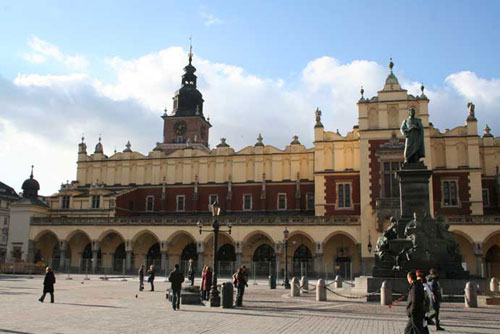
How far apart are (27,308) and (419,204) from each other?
1696 cm

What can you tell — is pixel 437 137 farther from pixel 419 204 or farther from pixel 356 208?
pixel 419 204

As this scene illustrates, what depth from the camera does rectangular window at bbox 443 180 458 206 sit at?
166 ft

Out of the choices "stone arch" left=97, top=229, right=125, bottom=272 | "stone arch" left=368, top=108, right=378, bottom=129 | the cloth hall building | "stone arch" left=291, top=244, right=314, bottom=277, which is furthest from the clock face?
"stone arch" left=368, top=108, right=378, bottom=129

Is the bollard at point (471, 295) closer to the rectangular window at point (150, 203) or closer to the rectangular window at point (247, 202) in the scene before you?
the rectangular window at point (247, 202)

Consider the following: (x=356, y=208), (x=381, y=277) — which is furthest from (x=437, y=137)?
(x=381, y=277)

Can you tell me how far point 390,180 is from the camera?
161 feet

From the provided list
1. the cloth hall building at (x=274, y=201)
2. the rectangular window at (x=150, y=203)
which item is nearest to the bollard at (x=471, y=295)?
the cloth hall building at (x=274, y=201)

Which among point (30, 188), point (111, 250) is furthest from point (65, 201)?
point (111, 250)

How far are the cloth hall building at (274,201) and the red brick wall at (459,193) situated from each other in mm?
96

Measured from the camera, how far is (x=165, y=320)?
16172 mm

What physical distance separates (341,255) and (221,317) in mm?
36133

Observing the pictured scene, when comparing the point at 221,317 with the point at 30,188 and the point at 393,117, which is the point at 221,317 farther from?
the point at 30,188

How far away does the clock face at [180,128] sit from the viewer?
3263 inches

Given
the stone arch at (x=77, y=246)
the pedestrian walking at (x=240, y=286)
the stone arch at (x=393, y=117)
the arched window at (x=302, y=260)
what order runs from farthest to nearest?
the stone arch at (x=77, y=246), the arched window at (x=302, y=260), the stone arch at (x=393, y=117), the pedestrian walking at (x=240, y=286)
